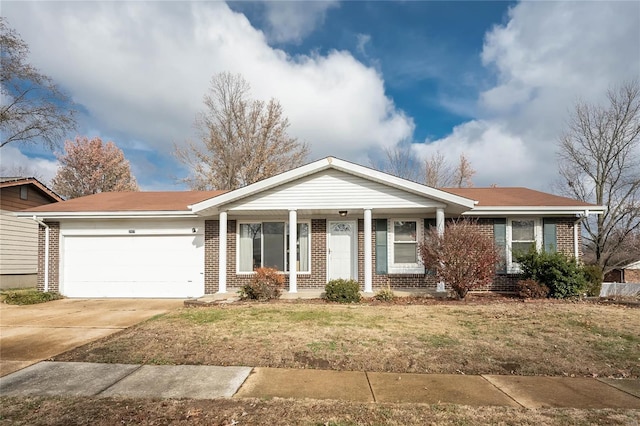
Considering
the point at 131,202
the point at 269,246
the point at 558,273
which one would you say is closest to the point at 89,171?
the point at 131,202

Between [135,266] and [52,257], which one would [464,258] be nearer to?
[135,266]

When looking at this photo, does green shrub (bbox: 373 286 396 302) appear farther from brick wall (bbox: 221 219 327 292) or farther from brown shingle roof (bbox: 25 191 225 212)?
brown shingle roof (bbox: 25 191 225 212)

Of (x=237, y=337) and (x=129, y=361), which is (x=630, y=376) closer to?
(x=237, y=337)

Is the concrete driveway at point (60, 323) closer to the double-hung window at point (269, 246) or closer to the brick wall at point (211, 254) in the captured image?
the brick wall at point (211, 254)

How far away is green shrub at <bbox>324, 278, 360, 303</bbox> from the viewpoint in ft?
35.8

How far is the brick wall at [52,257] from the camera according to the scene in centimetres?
1338

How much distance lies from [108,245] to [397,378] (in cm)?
1179

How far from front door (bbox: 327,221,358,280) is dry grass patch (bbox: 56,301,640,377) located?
4151 mm

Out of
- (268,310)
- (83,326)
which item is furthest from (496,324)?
(83,326)

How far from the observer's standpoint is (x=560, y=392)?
4.82 meters

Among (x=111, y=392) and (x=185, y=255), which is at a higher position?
(x=185, y=255)

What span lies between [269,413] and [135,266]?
36.2ft

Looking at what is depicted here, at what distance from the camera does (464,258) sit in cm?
1062

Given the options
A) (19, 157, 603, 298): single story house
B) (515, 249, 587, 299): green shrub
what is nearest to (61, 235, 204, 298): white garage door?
(19, 157, 603, 298): single story house
